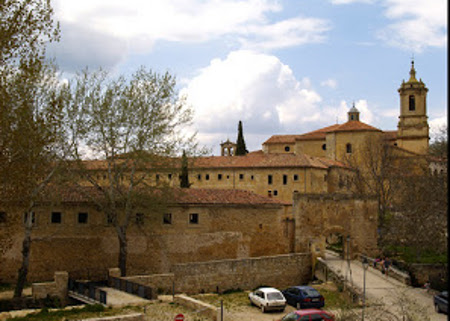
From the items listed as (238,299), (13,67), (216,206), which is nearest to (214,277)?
(238,299)

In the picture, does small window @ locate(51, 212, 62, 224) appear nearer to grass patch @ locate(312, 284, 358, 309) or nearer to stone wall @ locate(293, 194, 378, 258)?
grass patch @ locate(312, 284, 358, 309)

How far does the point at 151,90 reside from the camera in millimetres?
26594

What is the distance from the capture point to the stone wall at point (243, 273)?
25297mm

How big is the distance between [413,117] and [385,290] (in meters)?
44.3

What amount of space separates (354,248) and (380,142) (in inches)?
1058

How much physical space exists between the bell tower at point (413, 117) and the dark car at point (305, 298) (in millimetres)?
44902

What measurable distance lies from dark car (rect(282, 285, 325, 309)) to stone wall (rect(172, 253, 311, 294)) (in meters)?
4.69

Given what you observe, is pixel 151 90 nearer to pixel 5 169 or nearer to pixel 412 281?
pixel 5 169

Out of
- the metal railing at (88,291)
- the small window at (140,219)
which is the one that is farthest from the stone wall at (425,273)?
the metal railing at (88,291)

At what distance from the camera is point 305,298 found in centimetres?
2170

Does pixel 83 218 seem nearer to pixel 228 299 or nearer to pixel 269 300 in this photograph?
pixel 228 299

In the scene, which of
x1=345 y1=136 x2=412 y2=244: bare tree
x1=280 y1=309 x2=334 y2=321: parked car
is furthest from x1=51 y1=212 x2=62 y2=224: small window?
x1=345 y1=136 x2=412 y2=244: bare tree

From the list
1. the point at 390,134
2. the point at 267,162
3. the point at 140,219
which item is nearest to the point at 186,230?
the point at 140,219

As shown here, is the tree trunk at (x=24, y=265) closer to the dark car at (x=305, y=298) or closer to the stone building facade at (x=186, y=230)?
the stone building facade at (x=186, y=230)
